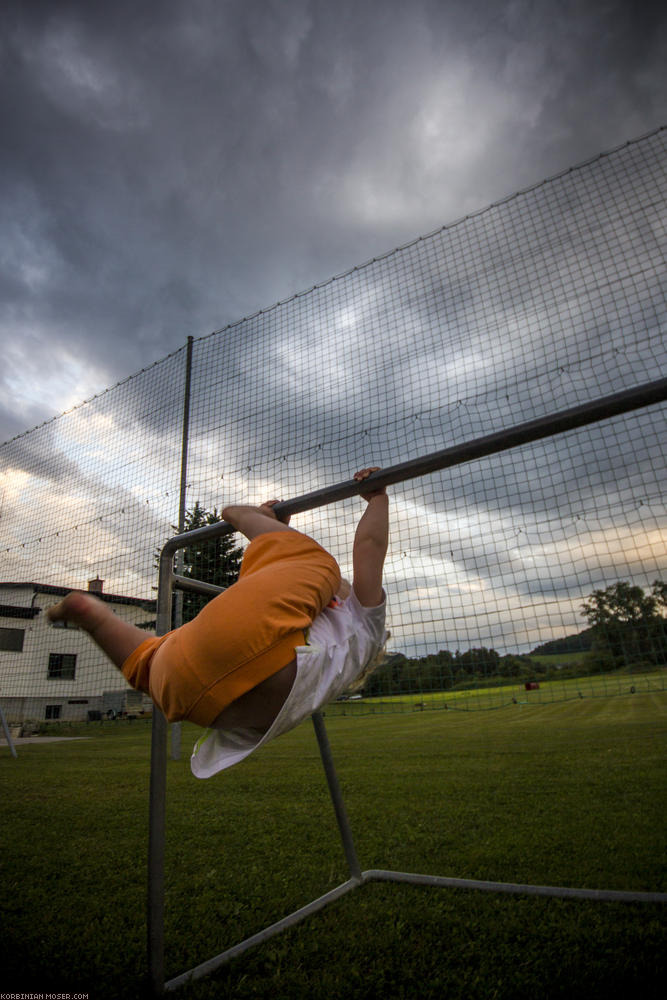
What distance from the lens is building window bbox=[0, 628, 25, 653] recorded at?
19.7 metres

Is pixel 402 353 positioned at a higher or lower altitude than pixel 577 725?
higher

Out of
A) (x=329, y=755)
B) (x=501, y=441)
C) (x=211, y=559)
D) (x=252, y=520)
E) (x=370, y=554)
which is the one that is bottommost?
(x=329, y=755)

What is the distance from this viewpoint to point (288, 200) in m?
6.69

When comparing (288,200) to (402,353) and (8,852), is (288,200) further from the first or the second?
(8,852)

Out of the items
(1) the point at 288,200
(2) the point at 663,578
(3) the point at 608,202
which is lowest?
(2) the point at 663,578

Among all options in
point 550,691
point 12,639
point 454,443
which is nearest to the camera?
point 550,691

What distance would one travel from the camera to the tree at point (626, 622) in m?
2.89

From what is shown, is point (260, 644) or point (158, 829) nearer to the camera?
point (260, 644)

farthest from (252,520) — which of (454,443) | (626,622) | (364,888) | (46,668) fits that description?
(46,668)

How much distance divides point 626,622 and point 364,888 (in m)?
2.07

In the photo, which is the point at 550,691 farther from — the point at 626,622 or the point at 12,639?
the point at 12,639

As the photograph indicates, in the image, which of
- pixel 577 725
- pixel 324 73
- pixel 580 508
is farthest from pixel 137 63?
pixel 577 725

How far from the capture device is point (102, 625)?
1635 mm

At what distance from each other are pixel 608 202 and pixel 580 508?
3420 mm
